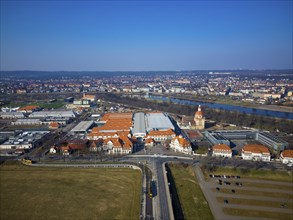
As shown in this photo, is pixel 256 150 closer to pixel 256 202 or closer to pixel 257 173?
pixel 257 173

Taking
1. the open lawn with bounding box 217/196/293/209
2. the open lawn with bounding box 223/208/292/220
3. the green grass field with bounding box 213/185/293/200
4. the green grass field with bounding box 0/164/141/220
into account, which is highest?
the green grass field with bounding box 0/164/141/220

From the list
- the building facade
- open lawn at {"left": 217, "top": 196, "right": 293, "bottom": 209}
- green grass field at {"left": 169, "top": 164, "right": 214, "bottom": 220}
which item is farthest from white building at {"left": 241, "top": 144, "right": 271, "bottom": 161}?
the building facade

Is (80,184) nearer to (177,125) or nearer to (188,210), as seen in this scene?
(188,210)

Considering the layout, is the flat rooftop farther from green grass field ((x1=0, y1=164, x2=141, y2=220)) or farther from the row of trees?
the row of trees

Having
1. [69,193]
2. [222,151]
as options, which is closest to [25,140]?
[69,193]

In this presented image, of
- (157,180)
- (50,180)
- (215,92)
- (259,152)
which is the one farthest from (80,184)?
(215,92)

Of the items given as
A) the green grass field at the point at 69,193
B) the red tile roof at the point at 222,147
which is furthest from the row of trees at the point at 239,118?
the green grass field at the point at 69,193
